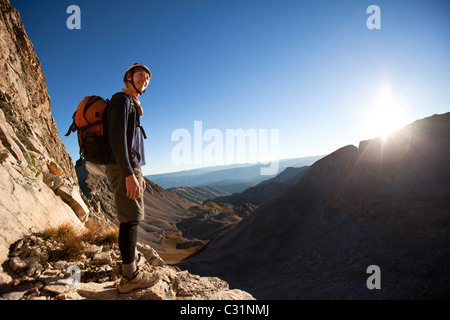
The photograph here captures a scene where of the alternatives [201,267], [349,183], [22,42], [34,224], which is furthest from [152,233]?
[34,224]

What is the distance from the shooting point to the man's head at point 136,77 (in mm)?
3082

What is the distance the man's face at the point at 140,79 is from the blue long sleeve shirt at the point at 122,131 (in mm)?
465

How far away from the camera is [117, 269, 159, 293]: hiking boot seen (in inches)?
113

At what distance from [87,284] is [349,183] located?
30.8 meters

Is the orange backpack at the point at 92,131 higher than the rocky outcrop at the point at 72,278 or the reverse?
higher

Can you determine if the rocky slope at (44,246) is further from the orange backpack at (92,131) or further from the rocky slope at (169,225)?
the rocky slope at (169,225)

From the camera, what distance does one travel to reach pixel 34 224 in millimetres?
3768

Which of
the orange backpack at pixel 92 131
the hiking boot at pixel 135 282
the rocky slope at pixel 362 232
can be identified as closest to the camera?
the orange backpack at pixel 92 131

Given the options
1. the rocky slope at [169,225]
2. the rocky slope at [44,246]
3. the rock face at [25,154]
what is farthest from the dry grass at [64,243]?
the rocky slope at [169,225]

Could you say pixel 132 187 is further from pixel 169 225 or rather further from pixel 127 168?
pixel 169 225

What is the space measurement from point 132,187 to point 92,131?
0.95 meters

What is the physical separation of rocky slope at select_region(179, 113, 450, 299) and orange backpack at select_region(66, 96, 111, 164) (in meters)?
17.4

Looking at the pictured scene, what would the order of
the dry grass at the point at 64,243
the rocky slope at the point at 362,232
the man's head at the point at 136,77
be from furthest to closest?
the rocky slope at the point at 362,232, the dry grass at the point at 64,243, the man's head at the point at 136,77

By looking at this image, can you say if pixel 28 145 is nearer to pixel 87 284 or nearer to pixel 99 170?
pixel 87 284
